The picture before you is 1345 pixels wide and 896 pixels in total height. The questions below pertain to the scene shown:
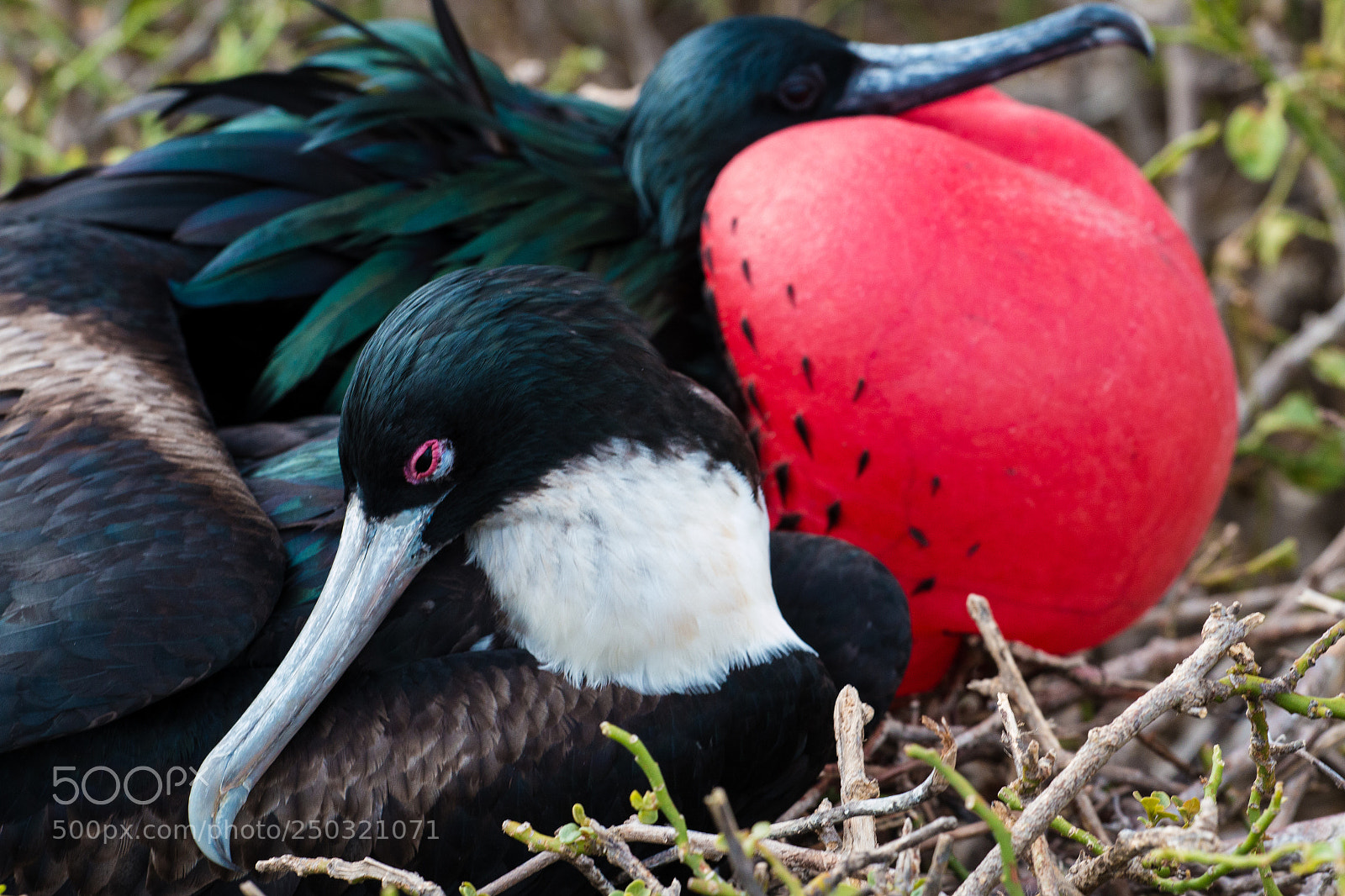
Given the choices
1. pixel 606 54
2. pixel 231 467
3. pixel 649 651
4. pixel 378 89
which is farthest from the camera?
pixel 606 54

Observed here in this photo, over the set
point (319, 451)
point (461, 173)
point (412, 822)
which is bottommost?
point (412, 822)

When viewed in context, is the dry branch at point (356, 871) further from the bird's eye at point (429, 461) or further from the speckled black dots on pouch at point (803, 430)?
the speckled black dots on pouch at point (803, 430)

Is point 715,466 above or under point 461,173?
under

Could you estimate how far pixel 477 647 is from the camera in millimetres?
1288

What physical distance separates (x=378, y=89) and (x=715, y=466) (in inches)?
37.0

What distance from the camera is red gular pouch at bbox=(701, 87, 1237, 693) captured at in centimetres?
147

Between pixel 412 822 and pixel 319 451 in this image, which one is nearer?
pixel 412 822

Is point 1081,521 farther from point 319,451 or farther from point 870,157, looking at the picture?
point 319,451

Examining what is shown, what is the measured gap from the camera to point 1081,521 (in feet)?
4.93

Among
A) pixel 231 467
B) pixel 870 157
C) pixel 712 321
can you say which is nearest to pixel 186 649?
pixel 231 467

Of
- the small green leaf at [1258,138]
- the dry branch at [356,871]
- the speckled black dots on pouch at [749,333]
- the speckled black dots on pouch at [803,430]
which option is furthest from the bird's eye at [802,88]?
the dry branch at [356,871]

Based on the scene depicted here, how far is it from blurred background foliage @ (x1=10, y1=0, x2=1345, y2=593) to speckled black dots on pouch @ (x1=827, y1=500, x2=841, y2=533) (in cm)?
81

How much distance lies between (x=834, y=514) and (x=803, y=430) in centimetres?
12

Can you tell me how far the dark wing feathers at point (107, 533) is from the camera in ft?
3.65
